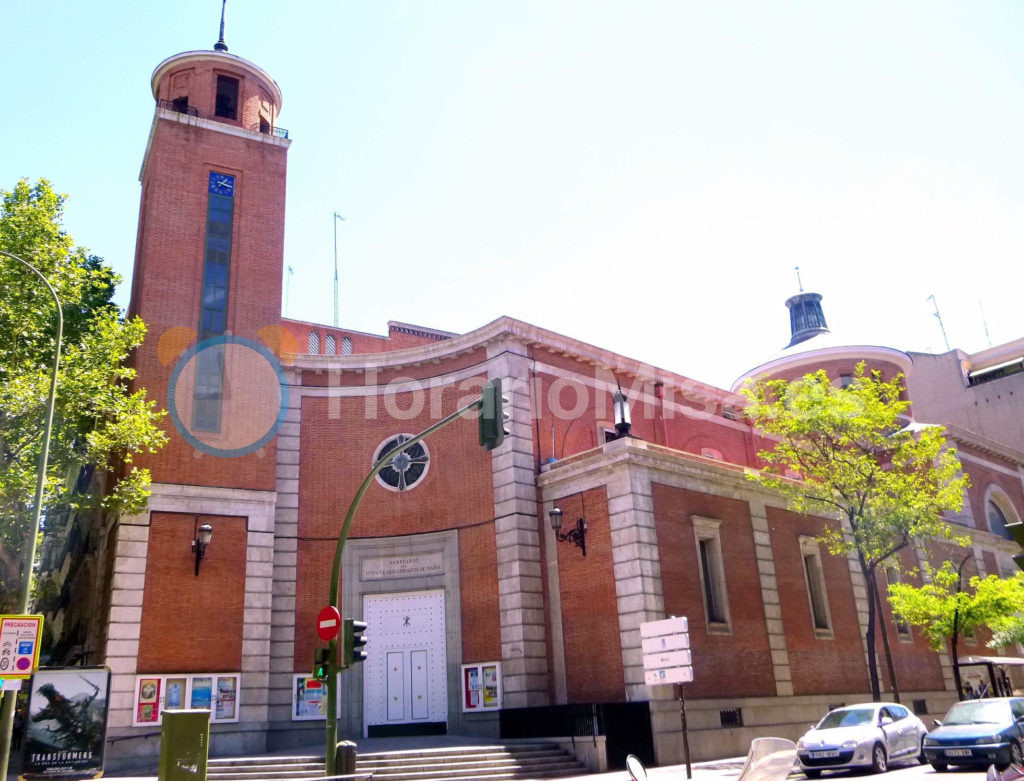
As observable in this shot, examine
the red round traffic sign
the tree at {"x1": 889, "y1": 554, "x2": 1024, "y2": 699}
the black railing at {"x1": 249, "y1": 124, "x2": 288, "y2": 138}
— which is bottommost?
the red round traffic sign

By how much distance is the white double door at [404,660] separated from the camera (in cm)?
2375

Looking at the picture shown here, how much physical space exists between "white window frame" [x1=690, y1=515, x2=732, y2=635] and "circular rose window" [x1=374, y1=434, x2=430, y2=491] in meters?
8.09

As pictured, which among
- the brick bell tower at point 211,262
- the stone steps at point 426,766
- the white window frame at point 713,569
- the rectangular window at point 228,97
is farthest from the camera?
the rectangular window at point 228,97

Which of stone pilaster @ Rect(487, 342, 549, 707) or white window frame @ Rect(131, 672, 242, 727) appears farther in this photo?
stone pilaster @ Rect(487, 342, 549, 707)

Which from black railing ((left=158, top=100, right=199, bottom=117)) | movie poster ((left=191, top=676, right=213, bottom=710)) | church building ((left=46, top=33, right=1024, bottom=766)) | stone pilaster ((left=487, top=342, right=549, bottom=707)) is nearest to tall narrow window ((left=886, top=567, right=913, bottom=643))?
church building ((left=46, top=33, right=1024, bottom=766))

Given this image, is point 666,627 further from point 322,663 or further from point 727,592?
point 727,592

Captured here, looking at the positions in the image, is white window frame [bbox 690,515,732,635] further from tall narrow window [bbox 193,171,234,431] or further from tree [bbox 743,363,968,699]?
tall narrow window [bbox 193,171,234,431]

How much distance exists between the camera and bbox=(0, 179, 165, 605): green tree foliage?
69.4ft

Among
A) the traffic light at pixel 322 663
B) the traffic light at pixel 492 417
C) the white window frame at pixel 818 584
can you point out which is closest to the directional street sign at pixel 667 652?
the traffic light at pixel 492 417

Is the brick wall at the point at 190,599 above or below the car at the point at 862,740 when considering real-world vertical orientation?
above

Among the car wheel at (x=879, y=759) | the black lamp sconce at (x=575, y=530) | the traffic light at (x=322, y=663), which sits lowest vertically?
the car wheel at (x=879, y=759)

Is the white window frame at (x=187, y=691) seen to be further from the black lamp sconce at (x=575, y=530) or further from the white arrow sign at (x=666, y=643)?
the white arrow sign at (x=666, y=643)

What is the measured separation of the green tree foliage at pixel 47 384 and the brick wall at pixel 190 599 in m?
1.48

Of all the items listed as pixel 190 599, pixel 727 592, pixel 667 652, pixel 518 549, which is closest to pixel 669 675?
pixel 667 652
